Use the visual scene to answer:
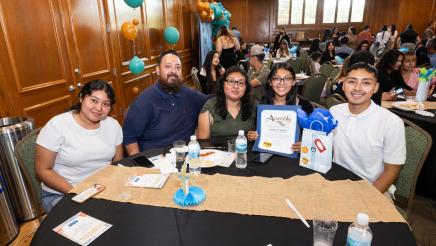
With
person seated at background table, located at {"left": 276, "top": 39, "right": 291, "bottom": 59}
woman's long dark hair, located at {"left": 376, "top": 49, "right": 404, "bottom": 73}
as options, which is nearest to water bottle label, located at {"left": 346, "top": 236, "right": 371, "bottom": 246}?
woman's long dark hair, located at {"left": 376, "top": 49, "right": 404, "bottom": 73}

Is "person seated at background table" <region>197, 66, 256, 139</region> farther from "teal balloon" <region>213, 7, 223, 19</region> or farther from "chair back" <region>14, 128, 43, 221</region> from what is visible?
"teal balloon" <region>213, 7, 223, 19</region>

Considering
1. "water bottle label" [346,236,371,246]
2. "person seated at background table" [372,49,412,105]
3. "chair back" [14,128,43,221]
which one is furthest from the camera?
"person seated at background table" [372,49,412,105]

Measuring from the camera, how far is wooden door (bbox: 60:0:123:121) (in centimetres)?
331

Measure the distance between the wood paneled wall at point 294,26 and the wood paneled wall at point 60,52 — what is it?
9286 mm

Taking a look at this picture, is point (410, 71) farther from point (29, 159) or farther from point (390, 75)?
point (29, 159)

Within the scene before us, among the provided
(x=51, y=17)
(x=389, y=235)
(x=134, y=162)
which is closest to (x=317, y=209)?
(x=389, y=235)

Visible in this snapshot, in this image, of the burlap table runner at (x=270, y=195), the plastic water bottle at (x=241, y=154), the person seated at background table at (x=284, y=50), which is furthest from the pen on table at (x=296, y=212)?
the person seated at background table at (x=284, y=50)

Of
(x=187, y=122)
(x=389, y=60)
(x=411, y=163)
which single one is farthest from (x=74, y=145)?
(x=389, y=60)

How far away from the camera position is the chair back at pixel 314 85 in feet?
12.6

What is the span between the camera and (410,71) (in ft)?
11.6

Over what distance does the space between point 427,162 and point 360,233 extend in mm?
2170

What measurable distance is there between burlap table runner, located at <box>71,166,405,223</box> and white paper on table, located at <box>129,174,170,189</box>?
27 millimetres

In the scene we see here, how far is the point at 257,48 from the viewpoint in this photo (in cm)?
422

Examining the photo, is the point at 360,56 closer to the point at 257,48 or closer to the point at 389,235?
the point at 257,48
